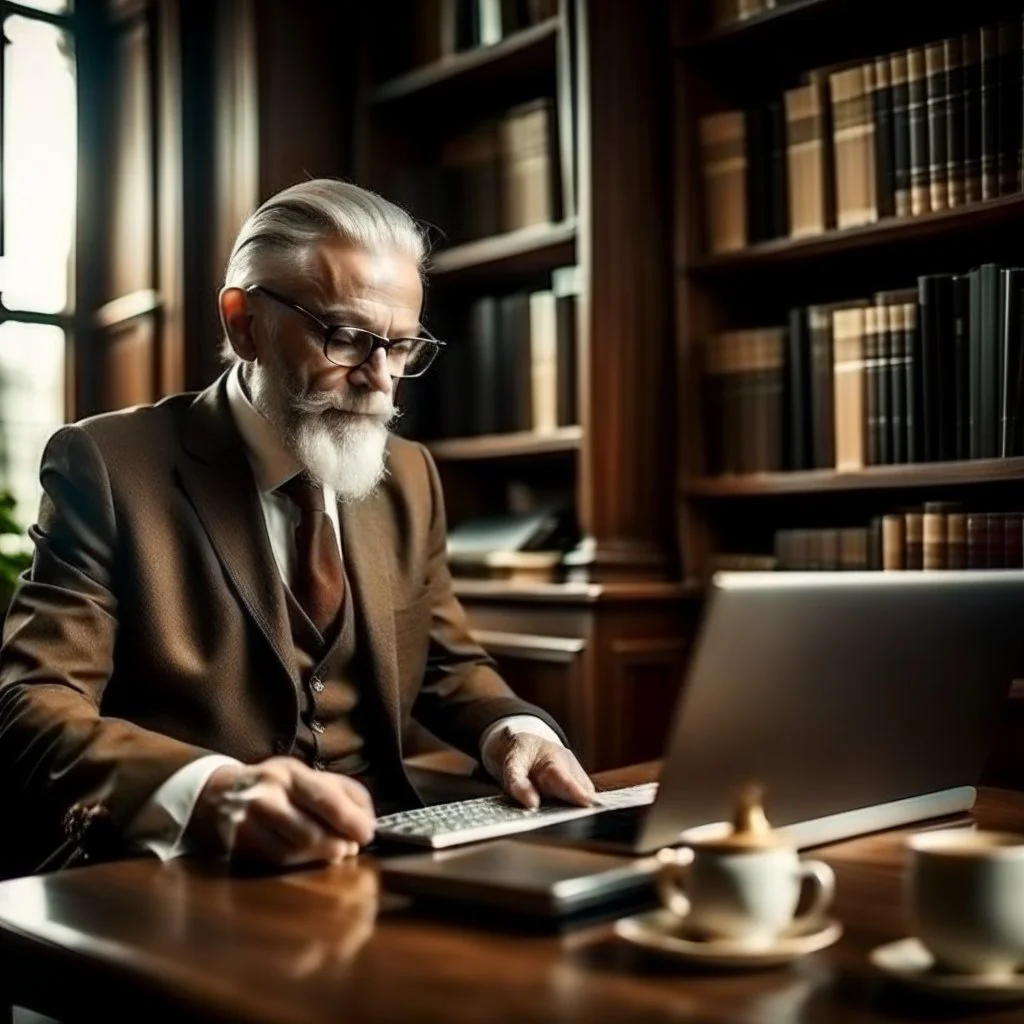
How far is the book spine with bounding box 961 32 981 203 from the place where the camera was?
2.56 m

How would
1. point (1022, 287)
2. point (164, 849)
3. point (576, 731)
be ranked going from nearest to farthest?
point (164, 849), point (1022, 287), point (576, 731)

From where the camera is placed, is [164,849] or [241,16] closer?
[164,849]

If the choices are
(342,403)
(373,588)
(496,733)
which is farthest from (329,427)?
(496,733)

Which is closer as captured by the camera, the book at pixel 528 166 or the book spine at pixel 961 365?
the book spine at pixel 961 365

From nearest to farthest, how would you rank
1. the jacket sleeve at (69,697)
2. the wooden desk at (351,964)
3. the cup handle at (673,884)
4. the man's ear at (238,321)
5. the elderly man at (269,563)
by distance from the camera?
the wooden desk at (351,964)
the cup handle at (673,884)
the jacket sleeve at (69,697)
the elderly man at (269,563)
the man's ear at (238,321)

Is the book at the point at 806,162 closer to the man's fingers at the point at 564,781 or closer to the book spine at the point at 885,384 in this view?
the book spine at the point at 885,384

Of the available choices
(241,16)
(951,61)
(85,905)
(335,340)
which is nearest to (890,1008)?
(85,905)

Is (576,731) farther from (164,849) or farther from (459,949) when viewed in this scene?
(459,949)

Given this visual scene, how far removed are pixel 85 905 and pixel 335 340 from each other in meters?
0.96

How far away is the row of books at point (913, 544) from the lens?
2.50 meters

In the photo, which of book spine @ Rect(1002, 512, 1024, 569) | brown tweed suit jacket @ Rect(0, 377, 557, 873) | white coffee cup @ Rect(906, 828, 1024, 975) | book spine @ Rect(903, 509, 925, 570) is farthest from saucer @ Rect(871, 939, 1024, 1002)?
book spine @ Rect(903, 509, 925, 570)

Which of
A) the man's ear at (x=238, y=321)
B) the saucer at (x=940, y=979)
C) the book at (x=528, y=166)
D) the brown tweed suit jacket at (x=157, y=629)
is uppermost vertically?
the book at (x=528, y=166)

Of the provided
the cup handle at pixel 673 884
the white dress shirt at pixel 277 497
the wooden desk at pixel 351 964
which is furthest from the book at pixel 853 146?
the cup handle at pixel 673 884

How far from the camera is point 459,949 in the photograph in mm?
1071
